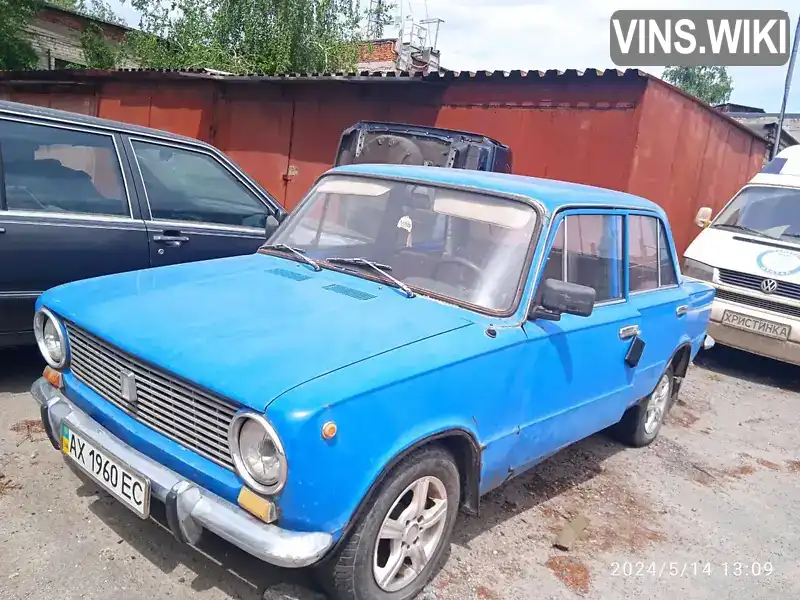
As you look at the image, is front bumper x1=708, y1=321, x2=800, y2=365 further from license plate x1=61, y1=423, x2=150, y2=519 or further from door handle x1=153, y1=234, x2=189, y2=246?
license plate x1=61, y1=423, x2=150, y2=519

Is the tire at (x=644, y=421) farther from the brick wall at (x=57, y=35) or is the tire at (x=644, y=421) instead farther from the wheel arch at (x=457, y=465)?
the brick wall at (x=57, y=35)

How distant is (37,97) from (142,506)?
16333 millimetres

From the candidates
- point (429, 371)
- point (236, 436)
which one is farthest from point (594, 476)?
point (236, 436)

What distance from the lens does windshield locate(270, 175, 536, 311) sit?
3.05 m

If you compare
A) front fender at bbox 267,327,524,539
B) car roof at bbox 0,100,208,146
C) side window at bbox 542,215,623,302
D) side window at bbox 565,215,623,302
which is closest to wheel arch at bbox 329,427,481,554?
front fender at bbox 267,327,524,539

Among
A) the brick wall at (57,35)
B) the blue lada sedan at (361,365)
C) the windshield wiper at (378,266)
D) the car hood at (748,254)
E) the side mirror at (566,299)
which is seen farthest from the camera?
the brick wall at (57,35)

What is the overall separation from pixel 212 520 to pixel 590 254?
2.32 m

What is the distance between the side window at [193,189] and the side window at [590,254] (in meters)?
2.82

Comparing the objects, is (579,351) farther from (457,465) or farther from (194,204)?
(194,204)

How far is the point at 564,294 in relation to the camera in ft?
9.47

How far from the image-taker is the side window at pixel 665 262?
4.36m

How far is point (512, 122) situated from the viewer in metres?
9.23

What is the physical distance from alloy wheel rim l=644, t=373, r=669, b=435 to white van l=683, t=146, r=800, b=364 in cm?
244

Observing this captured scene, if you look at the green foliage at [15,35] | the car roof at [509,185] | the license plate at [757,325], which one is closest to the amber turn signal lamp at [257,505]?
the car roof at [509,185]
